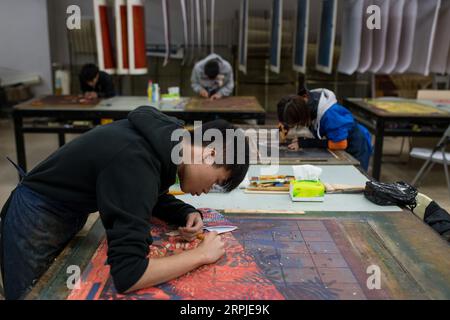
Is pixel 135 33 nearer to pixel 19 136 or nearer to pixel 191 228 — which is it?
pixel 19 136

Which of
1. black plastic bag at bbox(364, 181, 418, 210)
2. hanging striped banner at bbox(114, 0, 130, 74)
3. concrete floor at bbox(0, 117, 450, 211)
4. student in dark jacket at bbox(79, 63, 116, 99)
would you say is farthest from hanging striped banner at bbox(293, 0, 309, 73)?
black plastic bag at bbox(364, 181, 418, 210)

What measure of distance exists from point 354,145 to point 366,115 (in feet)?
4.56

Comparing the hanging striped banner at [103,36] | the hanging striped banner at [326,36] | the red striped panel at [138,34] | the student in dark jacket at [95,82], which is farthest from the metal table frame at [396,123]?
the student in dark jacket at [95,82]

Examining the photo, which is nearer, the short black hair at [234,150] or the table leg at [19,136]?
the short black hair at [234,150]

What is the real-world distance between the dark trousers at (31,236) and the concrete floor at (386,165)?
8.18ft

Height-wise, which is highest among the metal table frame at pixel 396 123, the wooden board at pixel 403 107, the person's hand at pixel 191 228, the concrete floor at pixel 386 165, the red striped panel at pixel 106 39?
the red striped panel at pixel 106 39

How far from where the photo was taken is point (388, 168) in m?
4.70

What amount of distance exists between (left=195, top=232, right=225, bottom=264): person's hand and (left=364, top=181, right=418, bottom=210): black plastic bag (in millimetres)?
772

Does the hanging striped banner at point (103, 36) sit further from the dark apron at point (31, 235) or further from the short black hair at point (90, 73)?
the dark apron at point (31, 235)

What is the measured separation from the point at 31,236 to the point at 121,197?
456 millimetres

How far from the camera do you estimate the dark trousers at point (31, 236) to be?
1300 millimetres

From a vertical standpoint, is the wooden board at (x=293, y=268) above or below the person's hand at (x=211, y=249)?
below
